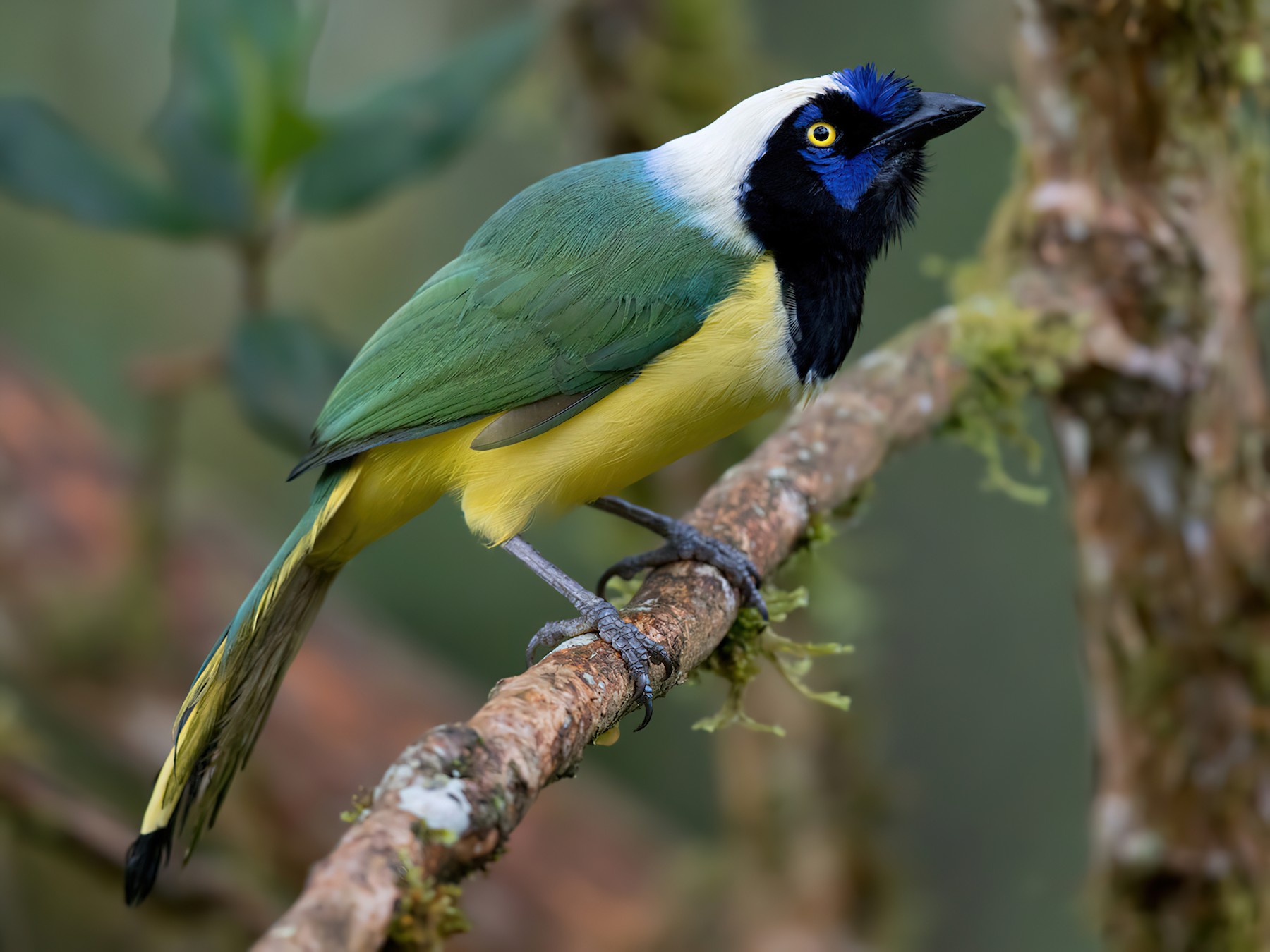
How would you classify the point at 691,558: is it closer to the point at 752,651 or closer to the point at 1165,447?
the point at 752,651

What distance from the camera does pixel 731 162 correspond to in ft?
8.39

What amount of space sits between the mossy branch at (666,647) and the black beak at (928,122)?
0.52m

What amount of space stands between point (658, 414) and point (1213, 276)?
1.46 metres

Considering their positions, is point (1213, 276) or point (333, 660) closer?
point (1213, 276)

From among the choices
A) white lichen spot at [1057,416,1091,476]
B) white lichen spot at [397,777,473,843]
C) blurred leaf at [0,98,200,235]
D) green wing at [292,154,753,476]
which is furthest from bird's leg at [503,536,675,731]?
blurred leaf at [0,98,200,235]

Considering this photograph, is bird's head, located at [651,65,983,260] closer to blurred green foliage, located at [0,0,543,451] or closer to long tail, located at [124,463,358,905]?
long tail, located at [124,463,358,905]

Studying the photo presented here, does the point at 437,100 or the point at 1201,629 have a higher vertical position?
the point at 437,100

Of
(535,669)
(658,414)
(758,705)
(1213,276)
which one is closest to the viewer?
(535,669)

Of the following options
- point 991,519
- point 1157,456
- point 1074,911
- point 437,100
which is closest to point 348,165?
point 437,100

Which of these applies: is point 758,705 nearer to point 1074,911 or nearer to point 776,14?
point 1074,911

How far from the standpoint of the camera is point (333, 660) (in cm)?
414

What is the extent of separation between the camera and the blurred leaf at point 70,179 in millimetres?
3297

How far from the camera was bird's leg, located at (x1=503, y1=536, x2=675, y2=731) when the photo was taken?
6.61ft

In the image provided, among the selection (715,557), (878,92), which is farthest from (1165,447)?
(715,557)
